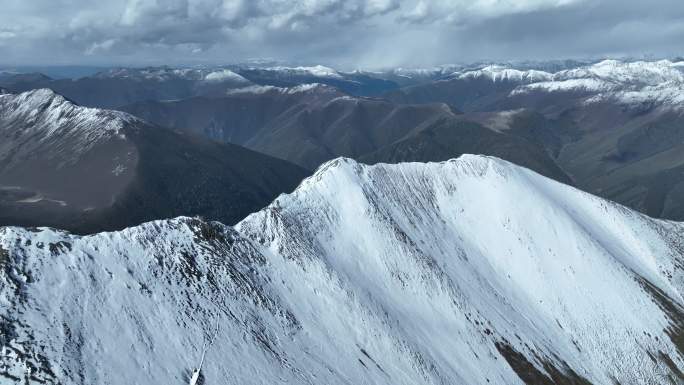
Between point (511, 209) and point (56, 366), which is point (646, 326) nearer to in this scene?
point (511, 209)

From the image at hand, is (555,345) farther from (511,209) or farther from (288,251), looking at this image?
(288,251)

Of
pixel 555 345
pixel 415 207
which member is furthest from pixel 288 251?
pixel 555 345

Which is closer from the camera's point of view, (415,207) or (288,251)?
(288,251)

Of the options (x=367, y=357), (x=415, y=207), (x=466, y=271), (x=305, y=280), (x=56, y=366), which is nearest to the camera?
(x=56, y=366)

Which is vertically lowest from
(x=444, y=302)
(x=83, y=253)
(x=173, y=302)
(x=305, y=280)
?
(x=444, y=302)

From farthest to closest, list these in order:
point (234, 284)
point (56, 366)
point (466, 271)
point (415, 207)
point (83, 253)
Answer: point (415, 207) < point (466, 271) < point (234, 284) < point (83, 253) < point (56, 366)

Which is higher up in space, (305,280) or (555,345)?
(305,280)
